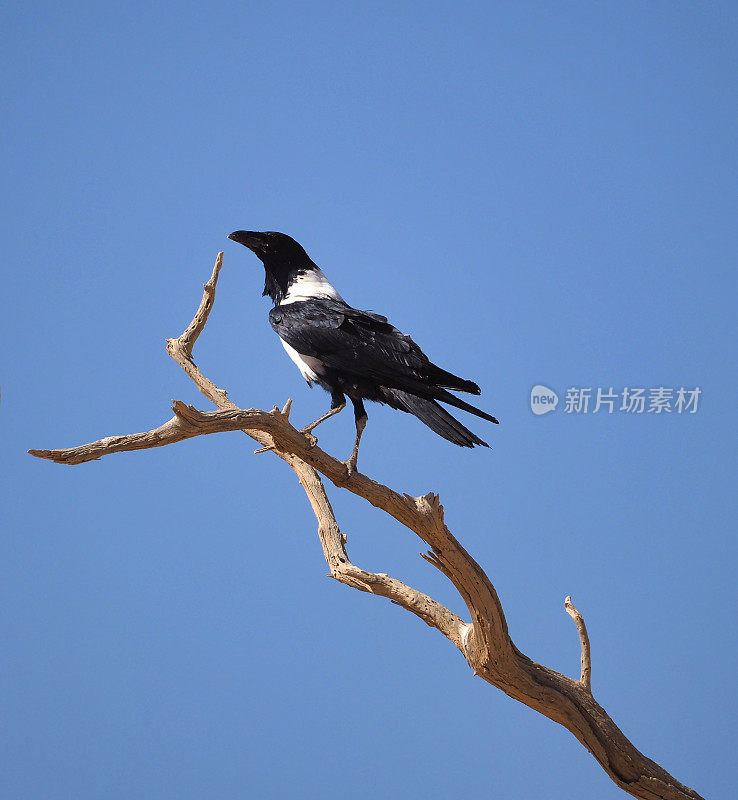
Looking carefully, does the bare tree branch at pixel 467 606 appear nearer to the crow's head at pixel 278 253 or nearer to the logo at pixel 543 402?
the crow's head at pixel 278 253

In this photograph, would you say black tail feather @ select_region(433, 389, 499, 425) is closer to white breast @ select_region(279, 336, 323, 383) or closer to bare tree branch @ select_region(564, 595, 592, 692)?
white breast @ select_region(279, 336, 323, 383)

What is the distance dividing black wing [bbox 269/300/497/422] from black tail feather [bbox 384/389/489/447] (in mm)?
34

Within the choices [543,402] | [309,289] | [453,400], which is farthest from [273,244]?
[543,402]

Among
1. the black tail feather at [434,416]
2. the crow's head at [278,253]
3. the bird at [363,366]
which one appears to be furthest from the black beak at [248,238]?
the black tail feather at [434,416]

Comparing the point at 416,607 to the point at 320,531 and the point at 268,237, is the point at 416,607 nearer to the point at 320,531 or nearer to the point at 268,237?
the point at 320,531

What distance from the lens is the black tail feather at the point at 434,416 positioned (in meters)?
2.72

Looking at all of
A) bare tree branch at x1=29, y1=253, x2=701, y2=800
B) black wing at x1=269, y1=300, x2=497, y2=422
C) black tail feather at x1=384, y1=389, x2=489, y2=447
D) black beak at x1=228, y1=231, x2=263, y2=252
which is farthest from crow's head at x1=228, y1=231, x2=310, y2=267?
black tail feather at x1=384, y1=389, x2=489, y2=447

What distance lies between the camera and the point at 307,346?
2.90m

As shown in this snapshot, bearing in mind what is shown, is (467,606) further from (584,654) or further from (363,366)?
(363,366)

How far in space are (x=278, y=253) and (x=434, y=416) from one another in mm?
968

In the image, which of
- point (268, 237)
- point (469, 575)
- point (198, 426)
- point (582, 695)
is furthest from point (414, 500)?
point (268, 237)

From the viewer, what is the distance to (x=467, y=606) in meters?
2.73

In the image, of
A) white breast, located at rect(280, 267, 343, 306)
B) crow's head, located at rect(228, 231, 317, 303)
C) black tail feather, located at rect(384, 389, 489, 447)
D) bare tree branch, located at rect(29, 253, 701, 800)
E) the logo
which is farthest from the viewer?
the logo

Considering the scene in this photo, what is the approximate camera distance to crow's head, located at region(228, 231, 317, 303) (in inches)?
129
